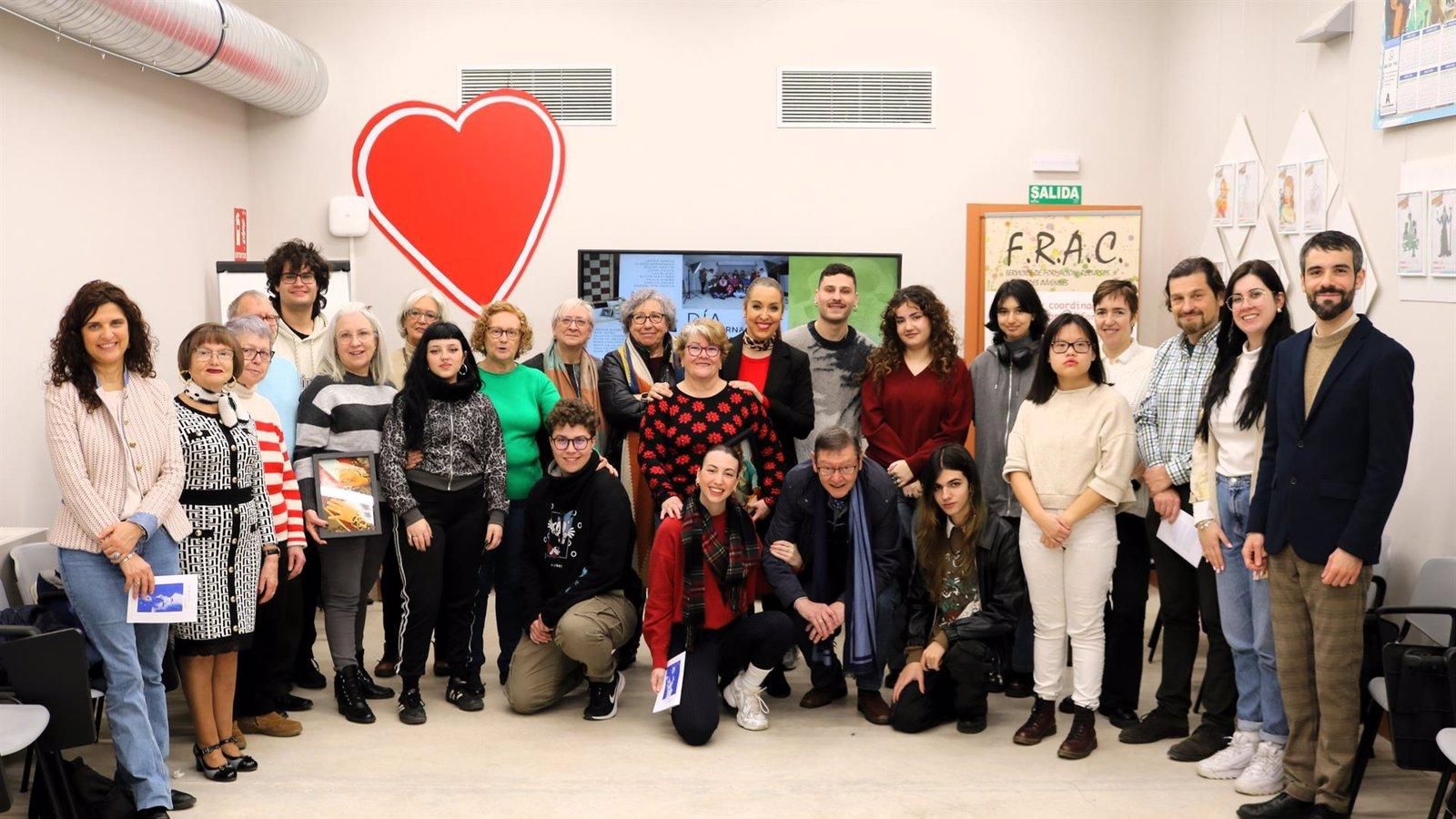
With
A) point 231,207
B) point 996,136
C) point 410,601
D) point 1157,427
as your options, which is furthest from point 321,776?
point 996,136

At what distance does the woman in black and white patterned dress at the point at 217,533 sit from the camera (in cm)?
336

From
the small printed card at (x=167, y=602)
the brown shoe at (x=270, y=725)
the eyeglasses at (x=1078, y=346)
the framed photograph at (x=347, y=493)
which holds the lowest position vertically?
the brown shoe at (x=270, y=725)

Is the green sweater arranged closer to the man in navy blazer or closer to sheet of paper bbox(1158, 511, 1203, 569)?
sheet of paper bbox(1158, 511, 1203, 569)

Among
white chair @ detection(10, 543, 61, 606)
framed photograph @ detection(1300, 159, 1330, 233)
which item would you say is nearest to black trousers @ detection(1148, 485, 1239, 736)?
framed photograph @ detection(1300, 159, 1330, 233)

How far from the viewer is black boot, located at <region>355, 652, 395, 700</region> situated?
4305mm

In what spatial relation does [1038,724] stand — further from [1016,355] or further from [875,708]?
[1016,355]

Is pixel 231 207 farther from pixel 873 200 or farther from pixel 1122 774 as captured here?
pixel 1122 774

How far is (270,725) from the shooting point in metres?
3.90

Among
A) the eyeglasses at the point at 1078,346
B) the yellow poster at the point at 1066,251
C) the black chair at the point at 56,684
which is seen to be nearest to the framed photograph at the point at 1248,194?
the yellow poster at the point at 1066,251

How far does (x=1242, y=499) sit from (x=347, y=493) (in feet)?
9.15

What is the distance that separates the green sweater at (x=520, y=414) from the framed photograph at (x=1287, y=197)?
3.01 m

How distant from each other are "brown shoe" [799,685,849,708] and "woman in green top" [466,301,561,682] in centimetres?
104

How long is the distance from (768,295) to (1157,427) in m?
1.42

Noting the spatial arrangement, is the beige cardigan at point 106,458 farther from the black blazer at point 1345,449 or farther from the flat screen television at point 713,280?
the flat screen television at point 713,280
